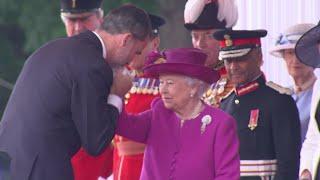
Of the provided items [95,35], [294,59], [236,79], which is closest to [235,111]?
[236,79]

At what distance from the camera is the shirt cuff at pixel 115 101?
313 inches

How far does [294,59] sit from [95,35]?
6.74ft

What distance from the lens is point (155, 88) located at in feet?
30.8

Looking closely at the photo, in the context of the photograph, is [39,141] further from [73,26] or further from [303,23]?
[303,23]

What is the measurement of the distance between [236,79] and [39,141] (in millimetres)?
1594

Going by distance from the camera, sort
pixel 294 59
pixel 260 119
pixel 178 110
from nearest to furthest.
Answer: pixel 178 110
pixel 260 119
pixel 294 59

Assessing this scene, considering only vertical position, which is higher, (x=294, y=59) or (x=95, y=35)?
(x=95, y=35)

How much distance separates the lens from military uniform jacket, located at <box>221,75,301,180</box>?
8.78m

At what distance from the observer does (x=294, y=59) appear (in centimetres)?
969

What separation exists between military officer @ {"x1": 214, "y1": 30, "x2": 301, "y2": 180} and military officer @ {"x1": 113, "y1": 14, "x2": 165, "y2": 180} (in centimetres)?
47

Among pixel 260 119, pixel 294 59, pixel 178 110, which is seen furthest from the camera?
pixel 294 59

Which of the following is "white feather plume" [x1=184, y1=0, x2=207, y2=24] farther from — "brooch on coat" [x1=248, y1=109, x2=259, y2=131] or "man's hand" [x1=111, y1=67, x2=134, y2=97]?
"man's hand" [x1=111, y1=67, x2=134, y2=97]

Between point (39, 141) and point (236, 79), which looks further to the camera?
point (236, 79)

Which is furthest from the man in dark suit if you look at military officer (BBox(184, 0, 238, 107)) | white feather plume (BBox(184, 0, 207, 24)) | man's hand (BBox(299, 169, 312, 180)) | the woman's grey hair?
white feather plume (BBox(184, 0, 207, 24))
